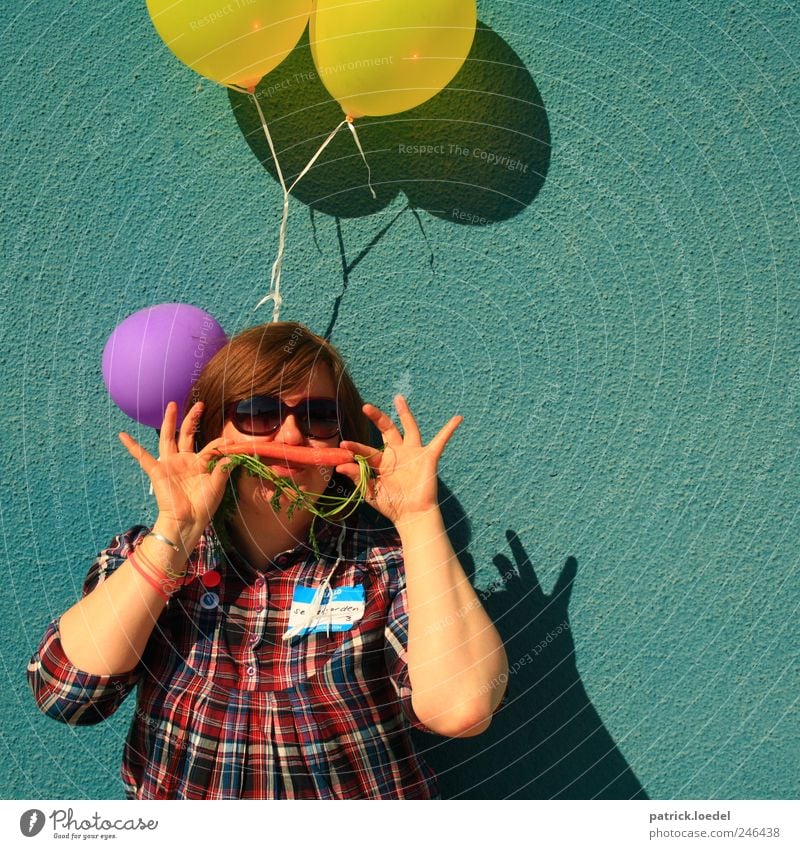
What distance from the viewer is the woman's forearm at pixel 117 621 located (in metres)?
1.20

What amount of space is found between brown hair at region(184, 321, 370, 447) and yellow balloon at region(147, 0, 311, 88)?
0.39 meters

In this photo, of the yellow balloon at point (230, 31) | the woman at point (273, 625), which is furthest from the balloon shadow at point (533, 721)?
the yellow balloon at point (230, 31)

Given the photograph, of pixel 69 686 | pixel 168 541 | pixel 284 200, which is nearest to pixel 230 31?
pixel 284 200

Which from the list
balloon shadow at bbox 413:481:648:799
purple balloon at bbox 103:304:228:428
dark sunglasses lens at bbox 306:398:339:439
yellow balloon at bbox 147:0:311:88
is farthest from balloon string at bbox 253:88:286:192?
balloon shadow at bbox 413:481:648:799

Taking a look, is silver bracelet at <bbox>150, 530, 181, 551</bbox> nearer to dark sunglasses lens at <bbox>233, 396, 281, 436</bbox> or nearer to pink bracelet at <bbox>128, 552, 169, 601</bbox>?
pink bracelet at <bbox>128, 552, 169, 601</bbox>

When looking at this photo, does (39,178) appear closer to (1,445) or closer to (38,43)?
(38,43)

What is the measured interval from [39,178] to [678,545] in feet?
4.27

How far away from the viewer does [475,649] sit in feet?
3.94

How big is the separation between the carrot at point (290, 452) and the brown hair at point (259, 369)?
52mm

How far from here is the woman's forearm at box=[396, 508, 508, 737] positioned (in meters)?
1.18

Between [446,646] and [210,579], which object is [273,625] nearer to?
[210,579]

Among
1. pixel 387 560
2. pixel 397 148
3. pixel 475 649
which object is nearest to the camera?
pixel 475 649

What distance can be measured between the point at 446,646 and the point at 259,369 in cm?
46

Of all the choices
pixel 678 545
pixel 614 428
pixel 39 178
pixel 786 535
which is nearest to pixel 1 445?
pixel 39 178
